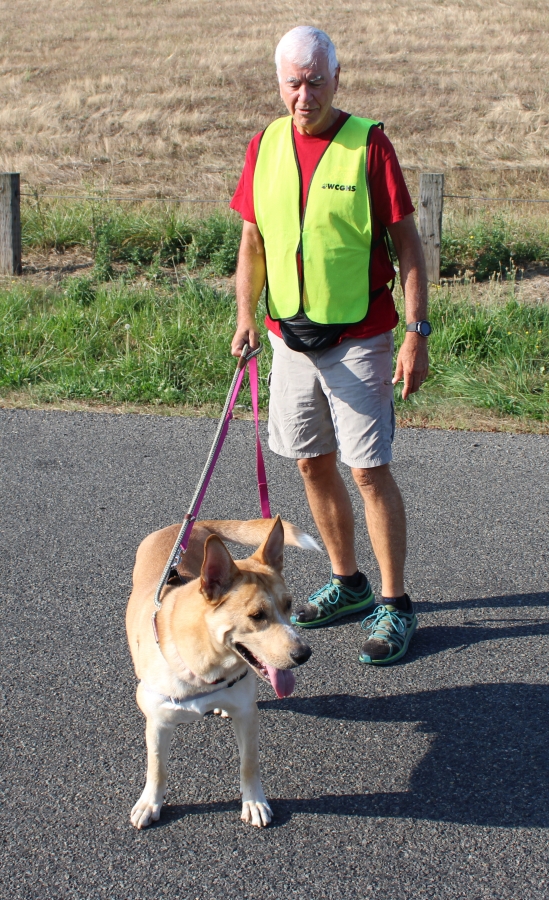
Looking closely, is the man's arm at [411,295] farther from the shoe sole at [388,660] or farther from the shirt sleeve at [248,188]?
the shoe sole at [388,660]

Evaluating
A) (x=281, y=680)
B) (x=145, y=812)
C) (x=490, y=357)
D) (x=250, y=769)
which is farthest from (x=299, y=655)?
(x=490, y=357)

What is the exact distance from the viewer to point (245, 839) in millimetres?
2547

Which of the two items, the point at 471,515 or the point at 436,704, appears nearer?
the point at 436,704

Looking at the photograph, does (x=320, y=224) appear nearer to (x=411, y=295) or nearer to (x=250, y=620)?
(x=411, y=295)

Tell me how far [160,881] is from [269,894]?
311mm

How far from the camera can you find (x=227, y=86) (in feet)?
70.8

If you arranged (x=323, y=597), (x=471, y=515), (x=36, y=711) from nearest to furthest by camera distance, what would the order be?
(x=36, y=711) → (x=323, y=597) → (x=471, y=515)

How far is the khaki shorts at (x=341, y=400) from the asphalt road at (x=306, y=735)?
79 cm

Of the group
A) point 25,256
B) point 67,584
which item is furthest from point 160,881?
point 25,256

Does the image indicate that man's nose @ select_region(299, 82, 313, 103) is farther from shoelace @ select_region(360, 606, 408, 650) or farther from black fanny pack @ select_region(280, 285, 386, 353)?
shoelace @ select_region(360, 606, 408, 650)

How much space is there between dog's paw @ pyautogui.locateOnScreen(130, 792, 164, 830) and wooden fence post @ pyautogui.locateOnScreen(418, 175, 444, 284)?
6.28m

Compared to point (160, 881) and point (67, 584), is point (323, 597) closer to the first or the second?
point (67, 584)

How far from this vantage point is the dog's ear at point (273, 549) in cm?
258

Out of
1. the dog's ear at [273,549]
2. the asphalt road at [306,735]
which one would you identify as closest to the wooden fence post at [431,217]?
the asphalt road at [306,735]
